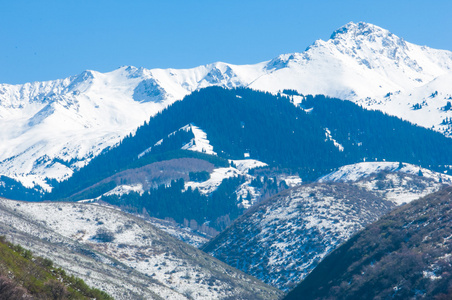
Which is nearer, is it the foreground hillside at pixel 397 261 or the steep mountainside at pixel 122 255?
the foreground hillside at pixel 397 261

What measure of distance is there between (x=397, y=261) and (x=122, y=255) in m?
76.6

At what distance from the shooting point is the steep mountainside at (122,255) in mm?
144375

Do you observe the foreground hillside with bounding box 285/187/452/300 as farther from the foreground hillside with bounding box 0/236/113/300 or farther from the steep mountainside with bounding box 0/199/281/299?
the foreground hillside with bounding box 0/236/113/300

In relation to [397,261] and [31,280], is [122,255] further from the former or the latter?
[31,280]

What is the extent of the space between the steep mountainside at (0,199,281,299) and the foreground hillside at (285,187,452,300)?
2645 cm

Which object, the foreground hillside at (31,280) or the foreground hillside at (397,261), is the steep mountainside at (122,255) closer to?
the foreground hillside at (397,261)

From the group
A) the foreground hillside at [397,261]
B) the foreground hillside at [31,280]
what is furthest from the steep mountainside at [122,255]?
the foreground hillside at [31,280]

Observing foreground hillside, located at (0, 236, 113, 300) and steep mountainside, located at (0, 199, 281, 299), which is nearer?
foreground hillside, located at (0, 236, 113, 300)

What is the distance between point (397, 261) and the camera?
4899 inches

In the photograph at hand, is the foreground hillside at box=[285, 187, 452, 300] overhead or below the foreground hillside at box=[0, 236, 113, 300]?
overhead

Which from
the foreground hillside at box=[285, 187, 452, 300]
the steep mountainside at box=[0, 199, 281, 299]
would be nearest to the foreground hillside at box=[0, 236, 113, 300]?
the foreground hillside at box=[285, 187, 452, 300]

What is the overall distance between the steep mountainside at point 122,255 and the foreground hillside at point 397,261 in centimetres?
2645

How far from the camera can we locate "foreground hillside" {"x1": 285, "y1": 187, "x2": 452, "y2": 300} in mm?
111312

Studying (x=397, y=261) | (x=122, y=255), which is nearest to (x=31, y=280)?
(x=397, y=261)
